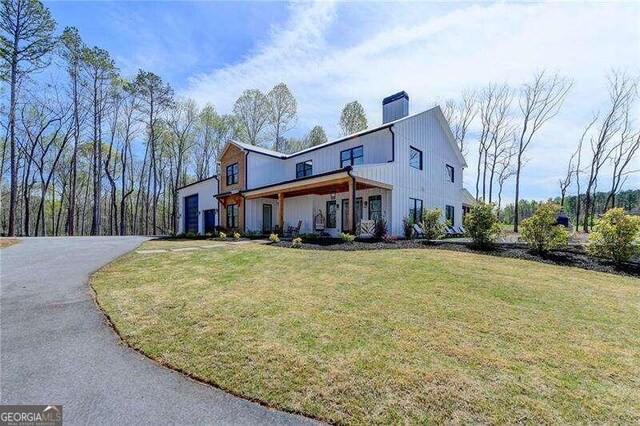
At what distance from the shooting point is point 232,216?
70.3 feet

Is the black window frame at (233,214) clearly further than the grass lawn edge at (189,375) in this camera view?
Yes

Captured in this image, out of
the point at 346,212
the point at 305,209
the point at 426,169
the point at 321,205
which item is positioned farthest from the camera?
the point at 305,209

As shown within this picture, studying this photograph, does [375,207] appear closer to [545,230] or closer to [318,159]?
[318,159]

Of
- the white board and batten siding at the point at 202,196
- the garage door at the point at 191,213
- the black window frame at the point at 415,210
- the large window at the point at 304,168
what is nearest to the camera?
the black window frame at the point at 415,210

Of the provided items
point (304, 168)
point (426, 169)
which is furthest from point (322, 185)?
point (426, 169)

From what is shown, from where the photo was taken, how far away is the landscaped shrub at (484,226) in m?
10.1

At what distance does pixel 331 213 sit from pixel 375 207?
2.86 m

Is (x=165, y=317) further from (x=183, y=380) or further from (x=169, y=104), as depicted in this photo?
(x=169, y=104)

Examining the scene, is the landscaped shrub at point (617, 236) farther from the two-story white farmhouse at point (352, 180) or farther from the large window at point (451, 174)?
the large window at point (451, 174)

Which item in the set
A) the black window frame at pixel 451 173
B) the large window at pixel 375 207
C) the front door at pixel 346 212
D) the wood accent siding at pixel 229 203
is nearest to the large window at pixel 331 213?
the front door at pixel 346 212

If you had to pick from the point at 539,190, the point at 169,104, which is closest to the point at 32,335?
the point at 169,104

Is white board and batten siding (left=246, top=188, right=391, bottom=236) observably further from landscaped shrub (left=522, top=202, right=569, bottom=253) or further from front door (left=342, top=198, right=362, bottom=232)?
landscaped shrub (left=522, top=202, right=569, bottom=253)

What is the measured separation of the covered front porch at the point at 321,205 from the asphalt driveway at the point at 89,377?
9.68m

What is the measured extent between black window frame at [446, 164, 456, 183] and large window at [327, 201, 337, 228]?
853 centimetres
